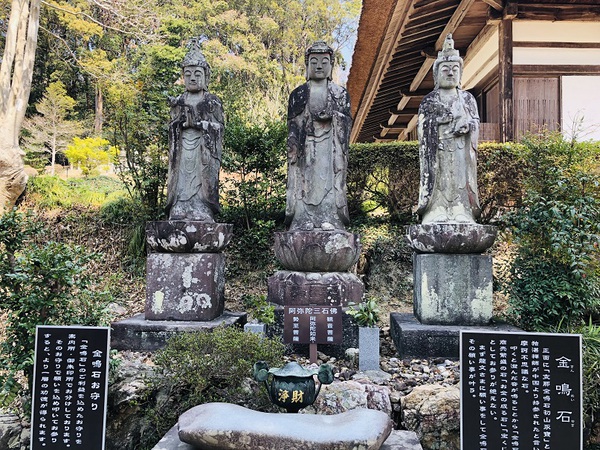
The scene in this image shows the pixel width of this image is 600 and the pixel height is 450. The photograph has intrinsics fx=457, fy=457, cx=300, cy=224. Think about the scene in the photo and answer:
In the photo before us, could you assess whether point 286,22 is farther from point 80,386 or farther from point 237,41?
point 80,386

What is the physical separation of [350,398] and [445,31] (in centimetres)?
689

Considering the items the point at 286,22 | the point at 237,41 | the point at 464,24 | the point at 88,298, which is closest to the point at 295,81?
the point at 237,41

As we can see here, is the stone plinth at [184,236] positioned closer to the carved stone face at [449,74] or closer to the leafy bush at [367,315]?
the leafy bush at [367,315]

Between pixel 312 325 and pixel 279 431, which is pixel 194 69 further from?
pixel 279 431

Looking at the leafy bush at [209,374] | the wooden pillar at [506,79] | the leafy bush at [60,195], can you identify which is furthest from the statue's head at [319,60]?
the leafy bush at [60,195]

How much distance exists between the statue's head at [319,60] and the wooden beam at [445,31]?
3.28 meters

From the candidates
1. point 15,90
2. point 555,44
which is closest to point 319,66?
point 555,44

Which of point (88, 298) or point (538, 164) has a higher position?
point (538, 164)

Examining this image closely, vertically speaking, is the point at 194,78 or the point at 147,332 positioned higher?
→ the point at 194,78

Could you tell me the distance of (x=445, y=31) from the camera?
784cm

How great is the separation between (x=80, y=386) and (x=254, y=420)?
49.2 inches

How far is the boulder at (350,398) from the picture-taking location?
10.0 feet

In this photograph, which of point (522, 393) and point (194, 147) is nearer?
point (522, 393)

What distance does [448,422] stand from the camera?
3025 mm
